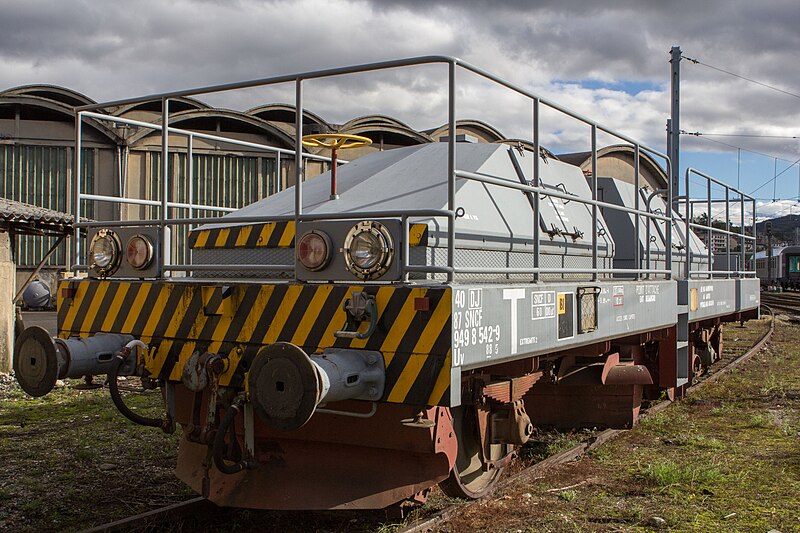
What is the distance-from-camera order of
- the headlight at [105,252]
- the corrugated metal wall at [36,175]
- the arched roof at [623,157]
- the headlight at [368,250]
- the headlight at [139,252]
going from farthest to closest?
1. the corrugated metal wall at [36,175]
2. the arched roof at [623,157]
3. the headlight at [105,252]
4. the headlight at [139,252]
5. the headlight at [368,250]

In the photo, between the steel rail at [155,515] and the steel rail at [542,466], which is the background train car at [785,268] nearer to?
the steel rail at [542,466]

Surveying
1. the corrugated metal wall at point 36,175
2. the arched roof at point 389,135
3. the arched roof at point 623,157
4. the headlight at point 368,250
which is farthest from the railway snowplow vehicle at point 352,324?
the corrugated metal wall at point 36,175

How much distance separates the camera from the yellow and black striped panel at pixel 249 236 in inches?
197

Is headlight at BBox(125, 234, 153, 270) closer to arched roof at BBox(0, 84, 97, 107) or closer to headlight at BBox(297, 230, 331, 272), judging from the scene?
headlight at BBox(297, 230, 331, 272)

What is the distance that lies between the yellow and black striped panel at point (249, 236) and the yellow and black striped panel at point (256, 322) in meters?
0.54

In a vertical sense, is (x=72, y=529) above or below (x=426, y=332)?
below

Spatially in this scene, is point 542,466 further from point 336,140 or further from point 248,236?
point 336,140

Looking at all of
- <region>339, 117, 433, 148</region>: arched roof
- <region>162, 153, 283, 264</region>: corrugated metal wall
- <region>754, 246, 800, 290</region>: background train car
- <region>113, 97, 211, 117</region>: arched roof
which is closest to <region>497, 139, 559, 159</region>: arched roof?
<region>339, 117, 433, 148</region>: arched roof

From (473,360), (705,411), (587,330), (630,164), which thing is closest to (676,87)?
(630,164)

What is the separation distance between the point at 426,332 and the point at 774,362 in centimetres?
1202

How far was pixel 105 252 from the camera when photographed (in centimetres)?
537

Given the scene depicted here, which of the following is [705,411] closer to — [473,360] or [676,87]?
[473,360]

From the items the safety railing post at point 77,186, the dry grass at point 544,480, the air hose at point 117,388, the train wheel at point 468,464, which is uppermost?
the safety railing post at point 77,186

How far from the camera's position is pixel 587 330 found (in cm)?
543
